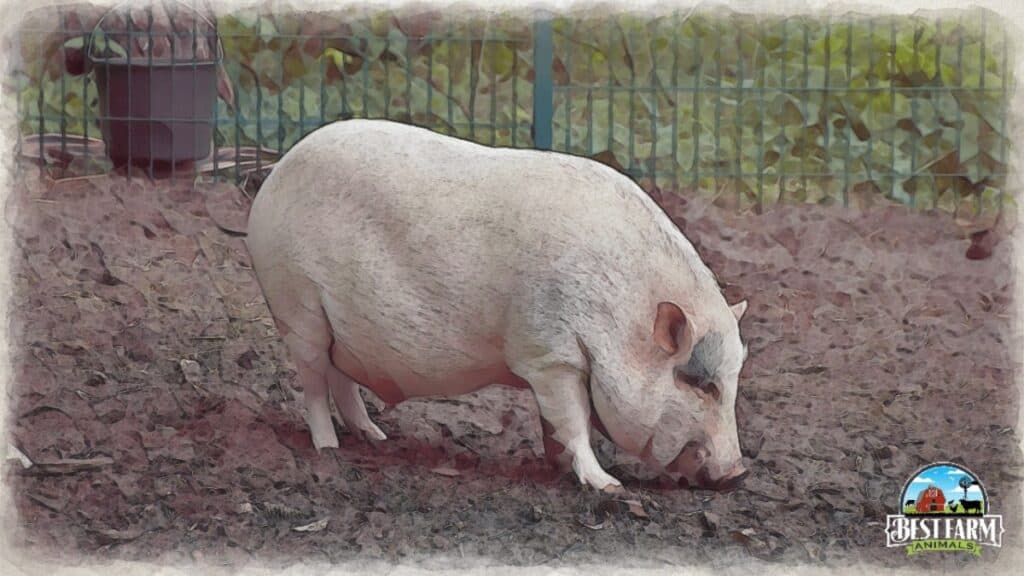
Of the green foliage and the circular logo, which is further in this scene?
the green foliage

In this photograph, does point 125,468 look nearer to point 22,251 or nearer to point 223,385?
point 223,385

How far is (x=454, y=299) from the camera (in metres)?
5.54

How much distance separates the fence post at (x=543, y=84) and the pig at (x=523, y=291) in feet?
11.3

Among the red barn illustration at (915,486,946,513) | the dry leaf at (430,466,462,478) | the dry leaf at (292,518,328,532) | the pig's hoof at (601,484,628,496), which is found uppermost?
the pig's hoof at (601,484,628,496)

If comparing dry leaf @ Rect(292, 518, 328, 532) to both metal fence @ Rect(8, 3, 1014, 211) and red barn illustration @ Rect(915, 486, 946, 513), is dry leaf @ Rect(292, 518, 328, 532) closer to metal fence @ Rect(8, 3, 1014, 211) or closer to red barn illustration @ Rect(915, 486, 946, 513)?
red barn illustration @ Rect(915, 486, 946, 513)

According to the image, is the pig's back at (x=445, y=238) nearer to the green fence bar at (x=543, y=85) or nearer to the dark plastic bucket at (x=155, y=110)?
the green fence bar at (x=543, y=85)

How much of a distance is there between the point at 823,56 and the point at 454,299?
5896mm

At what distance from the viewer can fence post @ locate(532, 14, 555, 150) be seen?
9.18 meters

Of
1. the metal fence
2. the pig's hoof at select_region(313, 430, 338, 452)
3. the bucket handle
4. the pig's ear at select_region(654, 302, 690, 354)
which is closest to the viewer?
the pig's ear at select_region(654, 302, 690, 354)

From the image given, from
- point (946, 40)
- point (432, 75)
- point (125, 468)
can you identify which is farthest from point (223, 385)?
point (946, 40)

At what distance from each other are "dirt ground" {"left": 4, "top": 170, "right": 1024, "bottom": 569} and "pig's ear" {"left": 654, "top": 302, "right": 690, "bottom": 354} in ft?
2.00

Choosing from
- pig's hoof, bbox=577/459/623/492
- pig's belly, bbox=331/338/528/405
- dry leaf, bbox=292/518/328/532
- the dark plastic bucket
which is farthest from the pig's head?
the dark plastic bucket

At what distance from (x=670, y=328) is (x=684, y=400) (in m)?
0.27

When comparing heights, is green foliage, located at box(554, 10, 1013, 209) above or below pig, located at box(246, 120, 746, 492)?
above
